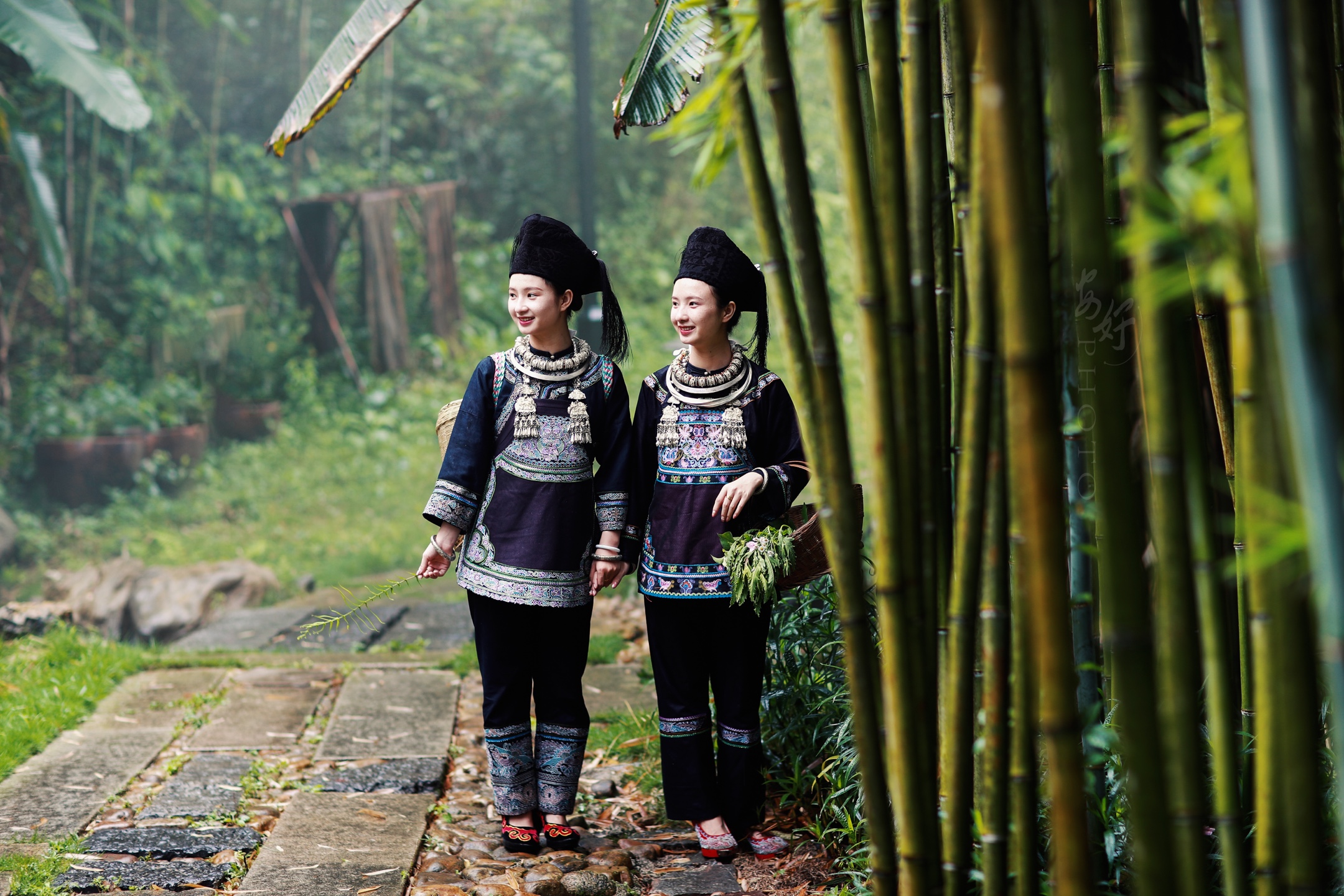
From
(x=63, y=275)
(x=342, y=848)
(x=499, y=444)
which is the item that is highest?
(x=63, y=275)

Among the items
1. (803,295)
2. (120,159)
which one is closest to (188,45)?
(120,159)

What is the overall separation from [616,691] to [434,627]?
59.6 inches

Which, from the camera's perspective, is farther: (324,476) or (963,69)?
(324,476)

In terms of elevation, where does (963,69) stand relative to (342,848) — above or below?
above

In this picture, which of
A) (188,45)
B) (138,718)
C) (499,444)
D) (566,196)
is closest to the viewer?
(499,444)

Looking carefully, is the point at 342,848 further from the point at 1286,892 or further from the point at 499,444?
the point at 1286,892

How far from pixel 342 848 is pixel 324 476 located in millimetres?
5439

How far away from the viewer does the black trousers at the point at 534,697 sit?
2629mm

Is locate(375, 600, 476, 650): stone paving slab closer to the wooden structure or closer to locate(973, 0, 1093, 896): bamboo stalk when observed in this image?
the wooden structure

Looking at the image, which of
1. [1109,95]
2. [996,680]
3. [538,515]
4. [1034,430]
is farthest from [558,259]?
[1034,430]

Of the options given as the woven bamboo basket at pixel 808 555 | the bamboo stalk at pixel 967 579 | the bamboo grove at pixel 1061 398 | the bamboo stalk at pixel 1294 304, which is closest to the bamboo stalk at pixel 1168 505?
the bamboo grove at pixel 1061 398

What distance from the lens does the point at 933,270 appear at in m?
1.45

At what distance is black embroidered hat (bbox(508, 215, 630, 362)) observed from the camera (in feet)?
8.33

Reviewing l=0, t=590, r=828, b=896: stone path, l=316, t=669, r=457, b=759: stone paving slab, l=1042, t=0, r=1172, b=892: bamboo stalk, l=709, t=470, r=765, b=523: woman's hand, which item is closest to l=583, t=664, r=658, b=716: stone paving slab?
l=0, t=590, r=828, b=896: stone path
